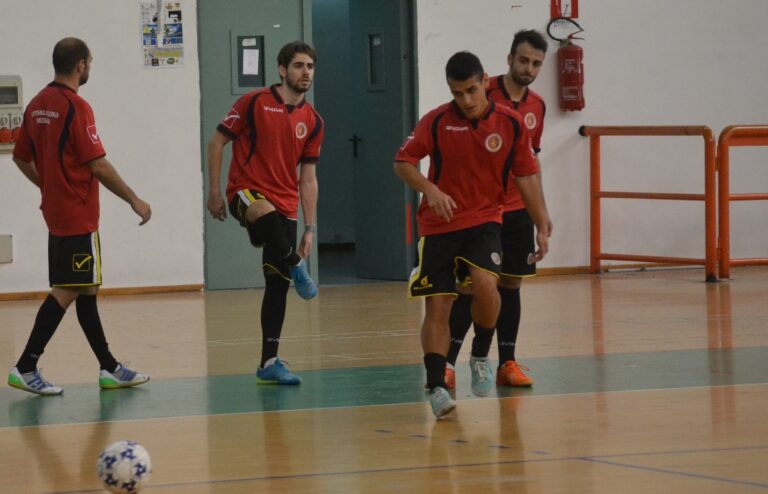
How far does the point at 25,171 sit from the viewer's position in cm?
724

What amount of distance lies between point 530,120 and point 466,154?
104cm

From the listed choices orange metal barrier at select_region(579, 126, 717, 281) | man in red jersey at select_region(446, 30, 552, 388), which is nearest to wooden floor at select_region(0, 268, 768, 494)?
man in red jersey at select_region(446, 30, 552, 388)

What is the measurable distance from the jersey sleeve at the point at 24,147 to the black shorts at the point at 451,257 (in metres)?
2.20

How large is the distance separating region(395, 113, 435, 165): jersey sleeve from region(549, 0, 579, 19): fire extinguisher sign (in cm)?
752

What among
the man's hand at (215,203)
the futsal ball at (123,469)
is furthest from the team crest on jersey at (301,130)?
the futsal ball at (123,469)

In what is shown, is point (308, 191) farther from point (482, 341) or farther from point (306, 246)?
point (482, 341)

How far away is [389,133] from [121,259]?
9.36ft

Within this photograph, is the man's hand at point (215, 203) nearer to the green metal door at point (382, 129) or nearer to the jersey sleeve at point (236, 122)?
the jersey sleeve at point (236, 122)

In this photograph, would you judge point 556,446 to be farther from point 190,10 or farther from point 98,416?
point 190,10

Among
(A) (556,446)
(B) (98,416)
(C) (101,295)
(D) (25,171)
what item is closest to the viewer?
(A) (556,446)

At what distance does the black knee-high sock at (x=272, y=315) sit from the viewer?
7.34 m

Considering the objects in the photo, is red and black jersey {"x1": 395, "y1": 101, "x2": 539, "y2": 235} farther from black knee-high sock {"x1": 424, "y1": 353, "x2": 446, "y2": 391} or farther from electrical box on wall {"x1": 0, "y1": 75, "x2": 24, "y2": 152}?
electrical box on wall {"x1": 0, "y1": 75, "x2": 24, "y2": 152}

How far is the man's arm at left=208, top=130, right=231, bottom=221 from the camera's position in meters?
7.17

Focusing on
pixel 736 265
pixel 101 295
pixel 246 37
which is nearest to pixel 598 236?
pixel 736 265
